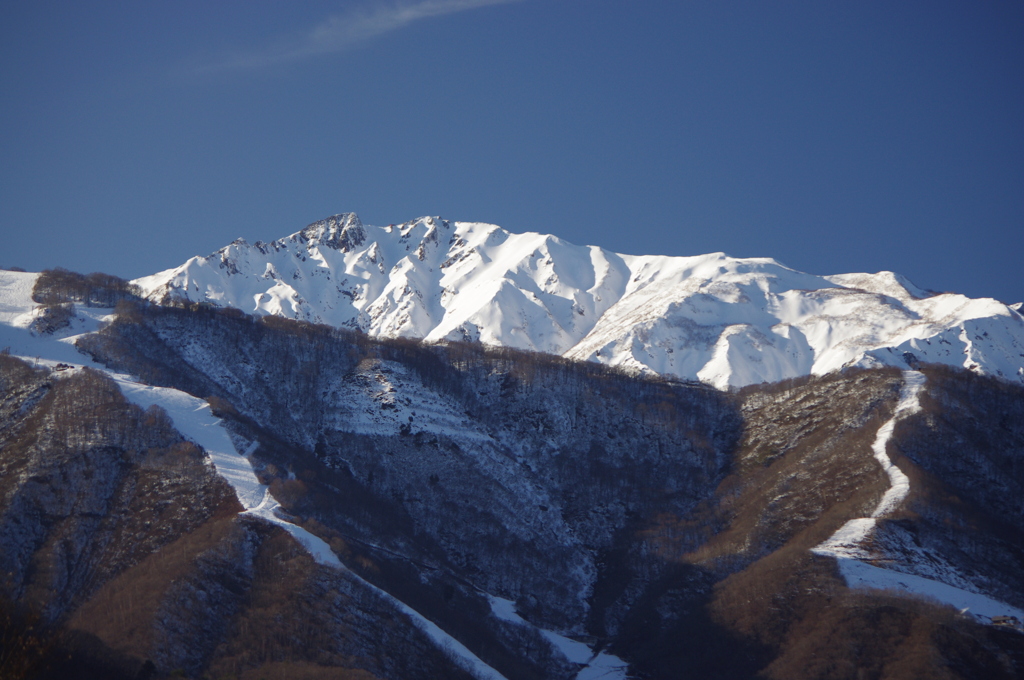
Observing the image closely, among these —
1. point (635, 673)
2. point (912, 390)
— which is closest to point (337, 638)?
point (635, 673)

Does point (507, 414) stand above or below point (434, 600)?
→ above

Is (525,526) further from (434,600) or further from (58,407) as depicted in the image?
(58,407)

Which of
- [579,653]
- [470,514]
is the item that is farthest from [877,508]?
[470,514]

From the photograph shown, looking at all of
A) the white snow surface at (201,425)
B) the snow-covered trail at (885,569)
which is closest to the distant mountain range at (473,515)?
the snow-covered trail at (885,569)

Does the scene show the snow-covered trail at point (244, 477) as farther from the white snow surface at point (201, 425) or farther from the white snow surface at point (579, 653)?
the white snow surface at point (579, 653)

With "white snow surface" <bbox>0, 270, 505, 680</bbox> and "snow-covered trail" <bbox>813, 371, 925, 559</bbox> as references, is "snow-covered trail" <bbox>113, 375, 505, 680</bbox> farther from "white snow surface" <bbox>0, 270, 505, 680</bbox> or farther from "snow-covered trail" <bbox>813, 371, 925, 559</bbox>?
"snow-covered trail" <bbox>813, 371, 925, 559</bbox>

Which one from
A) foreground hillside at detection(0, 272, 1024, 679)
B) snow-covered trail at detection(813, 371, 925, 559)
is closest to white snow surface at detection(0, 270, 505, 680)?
foreground hillside at detection(0, 272, 1024, 679)
